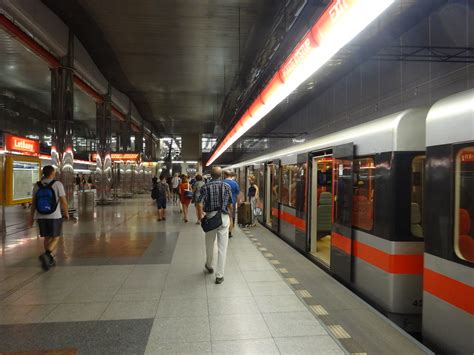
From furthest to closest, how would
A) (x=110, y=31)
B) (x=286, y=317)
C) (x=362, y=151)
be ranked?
(x=110, y=31) → (x=362, y=151) → (x=286, y=317)

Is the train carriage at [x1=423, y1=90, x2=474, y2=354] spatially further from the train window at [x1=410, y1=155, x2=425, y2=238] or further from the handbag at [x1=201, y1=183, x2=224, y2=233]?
the handbag at [x1=201, y1=183, x2=224, y2=233]

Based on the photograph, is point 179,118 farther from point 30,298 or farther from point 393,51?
point 30,298

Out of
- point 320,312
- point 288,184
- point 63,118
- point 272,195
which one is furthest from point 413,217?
point 63,118

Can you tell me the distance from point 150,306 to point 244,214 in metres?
6.57

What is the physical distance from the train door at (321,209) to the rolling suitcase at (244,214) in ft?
Result: 8.77

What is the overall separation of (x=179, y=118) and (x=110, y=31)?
587 inches

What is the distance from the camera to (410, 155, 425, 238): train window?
3684mm

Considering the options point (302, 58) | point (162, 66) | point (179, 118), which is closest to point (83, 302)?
point (302, 58)

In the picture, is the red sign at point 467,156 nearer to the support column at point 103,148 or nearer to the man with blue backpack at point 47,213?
the man with blue backpack at point 47,213

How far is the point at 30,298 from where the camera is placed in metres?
4.22

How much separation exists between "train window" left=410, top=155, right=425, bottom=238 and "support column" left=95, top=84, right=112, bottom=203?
14813 mm

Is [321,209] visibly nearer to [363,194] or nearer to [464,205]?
[363,194]

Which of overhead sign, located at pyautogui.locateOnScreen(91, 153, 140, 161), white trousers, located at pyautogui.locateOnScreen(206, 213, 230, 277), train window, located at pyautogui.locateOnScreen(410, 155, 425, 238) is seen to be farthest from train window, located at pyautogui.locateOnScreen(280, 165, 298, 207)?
overhead sign, located at pyautogui.locateOnScreen(91, 153, 140, 161)

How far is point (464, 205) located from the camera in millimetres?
2783
